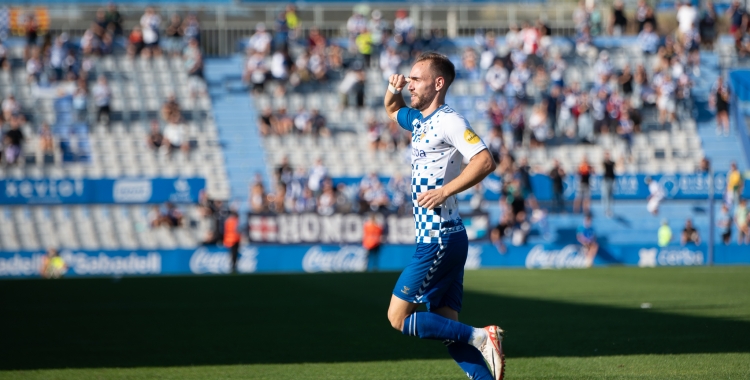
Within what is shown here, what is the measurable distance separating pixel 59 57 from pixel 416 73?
26.5 metres

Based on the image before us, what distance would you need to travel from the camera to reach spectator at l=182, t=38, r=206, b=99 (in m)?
31.4

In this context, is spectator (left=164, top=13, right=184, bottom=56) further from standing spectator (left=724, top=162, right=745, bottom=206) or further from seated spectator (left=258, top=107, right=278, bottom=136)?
standing spectator (left=724, top=162, right=745, bottom=206)

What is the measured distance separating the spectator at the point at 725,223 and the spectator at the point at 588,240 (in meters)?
4.14

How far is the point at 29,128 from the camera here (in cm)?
2902

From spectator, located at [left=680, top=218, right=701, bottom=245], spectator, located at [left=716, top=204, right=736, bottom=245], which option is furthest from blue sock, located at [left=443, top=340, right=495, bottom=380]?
spectator, located at [left=716, top=204, right=736, bottom=245]

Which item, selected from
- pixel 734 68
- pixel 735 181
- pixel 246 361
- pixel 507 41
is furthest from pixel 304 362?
pixel 734 68

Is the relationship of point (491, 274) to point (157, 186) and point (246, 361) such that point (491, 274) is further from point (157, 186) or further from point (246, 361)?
point (246, 361)

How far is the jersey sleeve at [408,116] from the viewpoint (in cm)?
657

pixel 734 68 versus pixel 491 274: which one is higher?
pixel 734 68

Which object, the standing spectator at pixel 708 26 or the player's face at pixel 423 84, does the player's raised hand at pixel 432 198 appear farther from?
the standing spectator at pixel 708 26

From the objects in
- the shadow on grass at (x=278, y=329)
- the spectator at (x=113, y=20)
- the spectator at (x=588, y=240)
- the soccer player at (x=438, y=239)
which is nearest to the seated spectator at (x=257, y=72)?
the spectator at (x=113, y=20)

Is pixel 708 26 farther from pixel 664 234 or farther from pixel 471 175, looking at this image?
pixel 471 175

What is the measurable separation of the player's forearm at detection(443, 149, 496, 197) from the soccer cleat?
1.02 metres

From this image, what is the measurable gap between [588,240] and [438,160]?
72.5 feet
